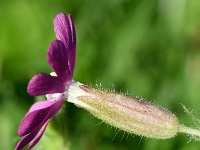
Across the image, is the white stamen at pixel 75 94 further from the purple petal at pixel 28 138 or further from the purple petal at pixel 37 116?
the purple petal at pixel 28 138

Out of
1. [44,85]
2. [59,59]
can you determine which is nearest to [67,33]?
[59,59]

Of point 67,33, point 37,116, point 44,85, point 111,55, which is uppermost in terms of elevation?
point 67,33

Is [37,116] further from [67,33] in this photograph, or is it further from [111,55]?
[111,55]

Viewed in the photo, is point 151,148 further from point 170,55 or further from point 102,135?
point 170,55

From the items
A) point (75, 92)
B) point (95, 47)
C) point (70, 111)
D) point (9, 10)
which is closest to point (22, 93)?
point (70, 111)

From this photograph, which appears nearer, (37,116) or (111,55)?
(37,116)

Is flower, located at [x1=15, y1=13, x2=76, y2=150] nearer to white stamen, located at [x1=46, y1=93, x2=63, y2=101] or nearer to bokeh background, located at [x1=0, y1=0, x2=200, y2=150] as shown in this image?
white stamen, located at [x1=46, y1=93, x2=63, y2=101]

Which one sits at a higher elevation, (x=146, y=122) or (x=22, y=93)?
(x=146, y=122)
